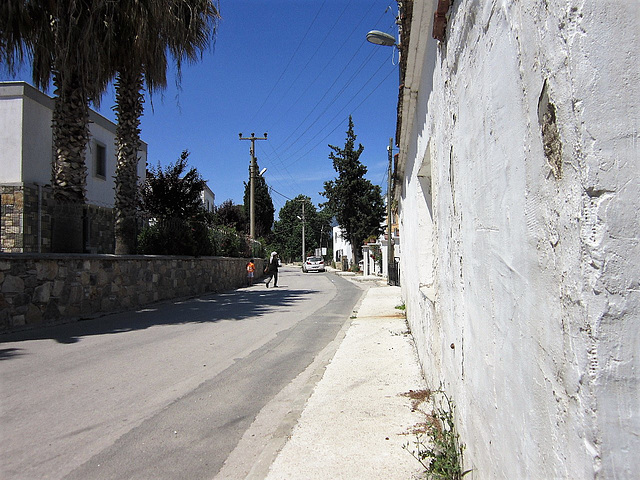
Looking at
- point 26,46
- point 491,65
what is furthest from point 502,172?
point 26,46

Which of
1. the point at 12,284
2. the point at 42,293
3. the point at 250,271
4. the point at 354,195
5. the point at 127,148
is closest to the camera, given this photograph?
the point at 12,284

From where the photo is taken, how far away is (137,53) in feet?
43.9

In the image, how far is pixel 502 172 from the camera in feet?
6.51

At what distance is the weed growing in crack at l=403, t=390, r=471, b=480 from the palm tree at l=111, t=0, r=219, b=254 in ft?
39.7

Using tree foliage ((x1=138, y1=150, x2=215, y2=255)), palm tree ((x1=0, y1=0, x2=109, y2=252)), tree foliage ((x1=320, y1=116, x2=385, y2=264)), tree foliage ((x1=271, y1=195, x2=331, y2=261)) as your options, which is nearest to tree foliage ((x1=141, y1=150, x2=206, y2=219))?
tree foliage ((x1=138, y1=150, x2=215, y2=255))

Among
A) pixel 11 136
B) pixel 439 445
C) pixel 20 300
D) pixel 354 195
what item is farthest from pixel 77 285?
pixel 354 195

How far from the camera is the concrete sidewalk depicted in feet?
11.4

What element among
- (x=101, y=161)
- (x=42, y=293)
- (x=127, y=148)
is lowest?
(x=42, y=293)

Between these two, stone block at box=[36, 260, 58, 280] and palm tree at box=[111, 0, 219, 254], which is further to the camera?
palm tree at box=[111, 0, 219, 254]

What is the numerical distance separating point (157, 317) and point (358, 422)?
848 centimetres

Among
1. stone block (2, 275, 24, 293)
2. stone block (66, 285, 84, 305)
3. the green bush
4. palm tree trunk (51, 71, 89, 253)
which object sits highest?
palm tree trunk (51, 71, 89, 253)

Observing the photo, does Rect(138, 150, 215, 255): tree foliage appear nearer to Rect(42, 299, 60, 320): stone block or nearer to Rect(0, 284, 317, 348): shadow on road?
Rect(0, 284, 317, 348): shadow on road

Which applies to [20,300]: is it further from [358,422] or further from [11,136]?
[11,136]

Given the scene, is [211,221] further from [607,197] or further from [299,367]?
[607,197]
